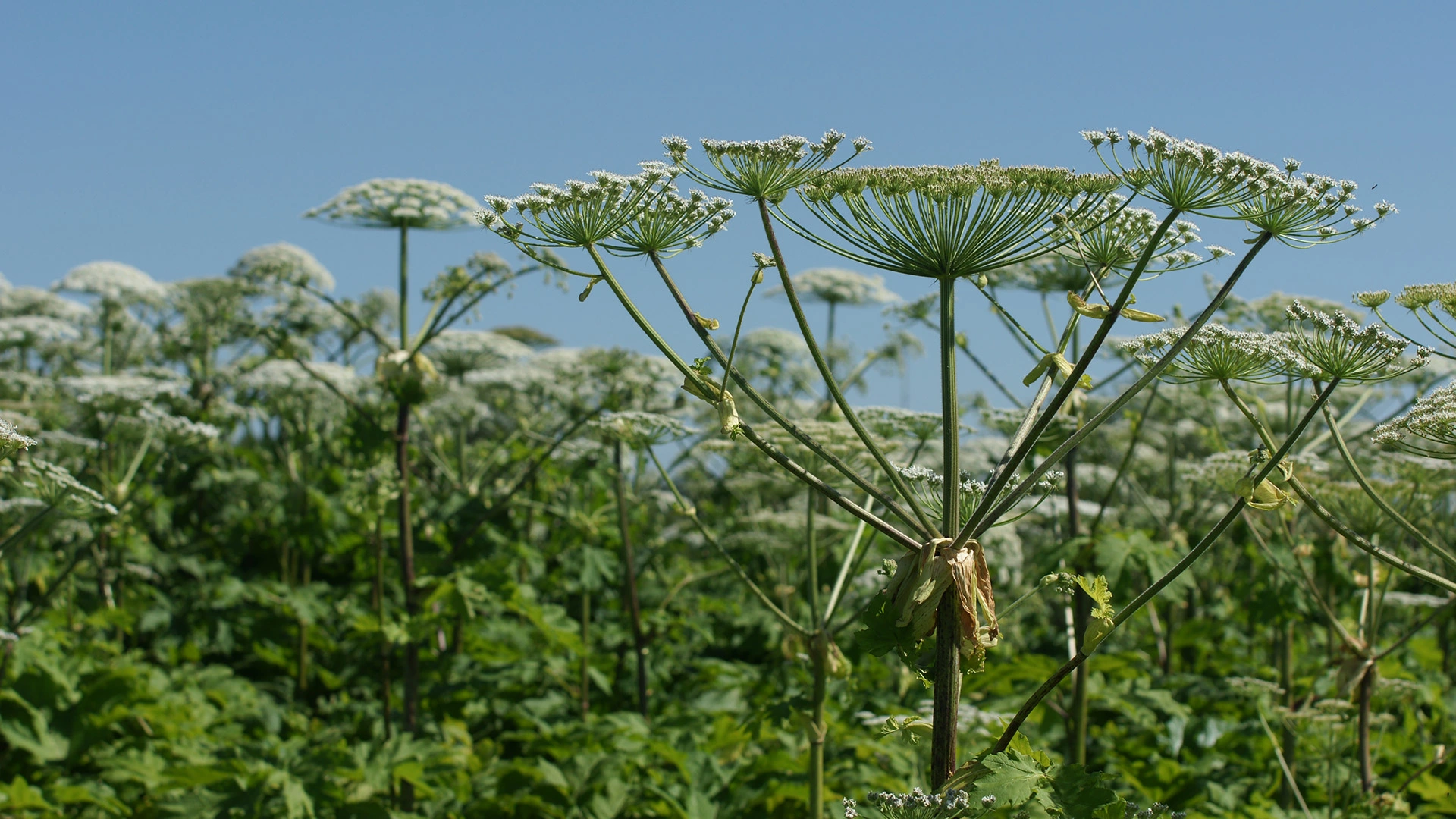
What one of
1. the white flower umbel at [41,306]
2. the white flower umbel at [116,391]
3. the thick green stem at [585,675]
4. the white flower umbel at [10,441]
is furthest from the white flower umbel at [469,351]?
the white flower umbel at [10,441]

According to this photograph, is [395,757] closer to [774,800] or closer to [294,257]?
[774,800]

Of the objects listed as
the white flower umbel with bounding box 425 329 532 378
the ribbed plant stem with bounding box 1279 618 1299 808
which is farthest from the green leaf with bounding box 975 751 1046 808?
the white flower umbel with bounding box 425 329 532 378

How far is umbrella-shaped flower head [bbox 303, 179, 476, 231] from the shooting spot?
7.47 metres

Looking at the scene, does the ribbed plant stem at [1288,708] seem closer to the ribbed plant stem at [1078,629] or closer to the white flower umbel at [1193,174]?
the ribbed plant stem at [1078,629]

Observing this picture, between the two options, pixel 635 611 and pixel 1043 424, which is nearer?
pixel 1043 424

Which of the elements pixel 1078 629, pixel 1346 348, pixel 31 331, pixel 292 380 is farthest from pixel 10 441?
pixel 31 331

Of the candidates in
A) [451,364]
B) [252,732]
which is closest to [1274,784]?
[252,732]

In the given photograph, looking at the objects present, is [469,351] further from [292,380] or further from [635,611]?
[635,611]

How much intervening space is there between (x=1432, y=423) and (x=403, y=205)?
6.25m

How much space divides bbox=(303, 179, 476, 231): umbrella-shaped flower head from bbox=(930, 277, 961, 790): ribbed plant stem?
520 centimetres

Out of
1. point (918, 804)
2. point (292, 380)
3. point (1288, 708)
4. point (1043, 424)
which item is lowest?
point (1288, 708)

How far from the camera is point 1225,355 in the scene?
11.0 ft

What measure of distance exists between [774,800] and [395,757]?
7.63 ft

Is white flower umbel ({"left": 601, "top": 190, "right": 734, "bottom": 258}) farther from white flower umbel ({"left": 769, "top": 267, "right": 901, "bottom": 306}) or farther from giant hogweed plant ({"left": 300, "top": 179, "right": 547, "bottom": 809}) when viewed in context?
white flower umbel ({"left": 769, "top": 267, "right": 901, "bottom": 306})
